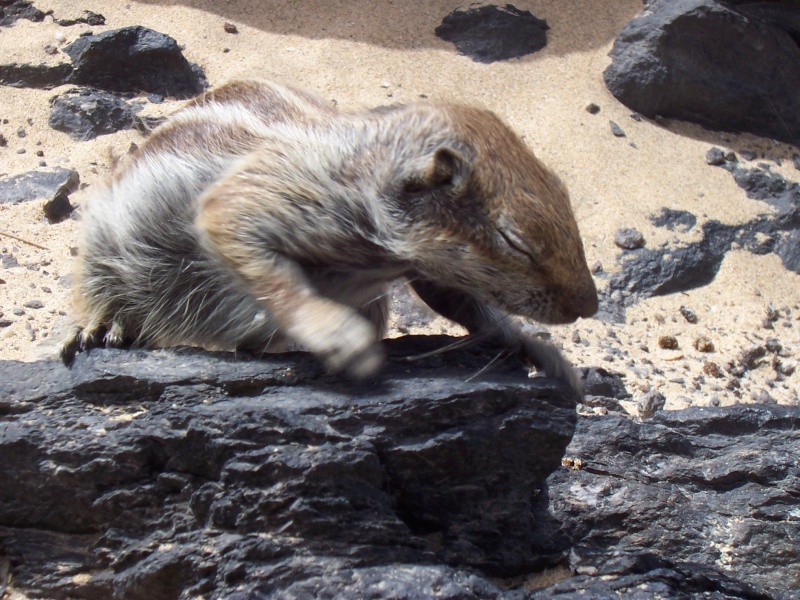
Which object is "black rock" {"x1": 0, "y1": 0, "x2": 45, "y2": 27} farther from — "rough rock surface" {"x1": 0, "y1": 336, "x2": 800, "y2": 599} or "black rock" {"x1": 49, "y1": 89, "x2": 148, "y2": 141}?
"rough rock surface" {"x1": 0, "y1": 336, "x2": 800, "y2": 599}

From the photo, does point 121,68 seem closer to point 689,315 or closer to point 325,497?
point 689,315

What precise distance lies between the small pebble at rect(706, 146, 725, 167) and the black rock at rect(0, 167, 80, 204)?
5162mm

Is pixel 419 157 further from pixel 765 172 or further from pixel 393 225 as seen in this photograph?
pixel 765 172

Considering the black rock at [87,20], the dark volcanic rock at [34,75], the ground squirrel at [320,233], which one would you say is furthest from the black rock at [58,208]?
the black rock at [87,20]

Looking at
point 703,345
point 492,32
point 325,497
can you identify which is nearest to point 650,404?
point 703,345

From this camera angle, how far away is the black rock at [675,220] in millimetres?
6387

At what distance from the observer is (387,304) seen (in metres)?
4.12

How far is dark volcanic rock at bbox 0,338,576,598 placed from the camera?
9.19 feet

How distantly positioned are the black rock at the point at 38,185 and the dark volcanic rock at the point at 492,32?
401 centimetres

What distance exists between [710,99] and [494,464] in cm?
561

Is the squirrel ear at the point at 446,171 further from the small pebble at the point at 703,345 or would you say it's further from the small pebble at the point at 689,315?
the small pebble at the point at 689,315

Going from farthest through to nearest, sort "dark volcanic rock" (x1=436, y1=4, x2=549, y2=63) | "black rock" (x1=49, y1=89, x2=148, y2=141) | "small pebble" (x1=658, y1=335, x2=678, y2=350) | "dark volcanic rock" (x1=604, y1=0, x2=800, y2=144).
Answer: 1. "dark volcanic rock" (x1=436, y1=4, x2=549, y2=63)
2. "dark volcanic rock" (x1=604, y1=0, x2=800, y2=144)
3. "black rock" (x1=49, y1=89, x2=148, y2=141)
4. "small pebble" (x1=658, y1=335, x2=678, y2=350)

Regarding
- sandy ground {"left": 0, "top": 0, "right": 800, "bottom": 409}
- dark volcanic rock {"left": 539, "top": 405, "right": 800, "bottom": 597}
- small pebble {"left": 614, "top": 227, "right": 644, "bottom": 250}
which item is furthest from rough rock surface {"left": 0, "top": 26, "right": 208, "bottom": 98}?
dark volcanic rock {"left": 539, "top": 405, "right": 800, "bottom": 597}

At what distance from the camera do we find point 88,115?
260 inches
